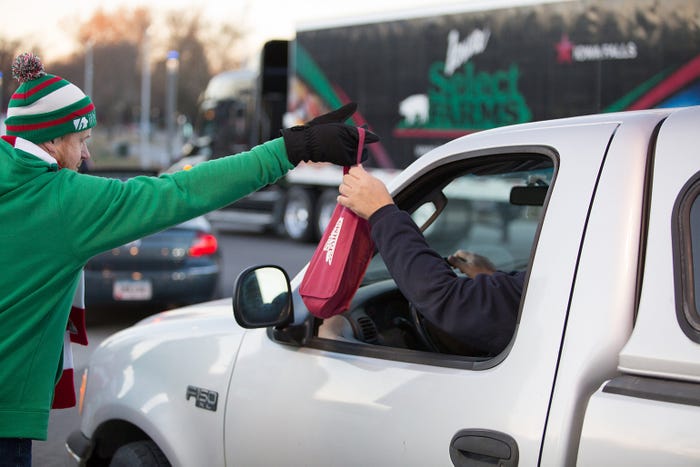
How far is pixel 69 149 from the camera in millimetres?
2596

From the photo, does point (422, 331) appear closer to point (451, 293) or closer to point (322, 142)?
point (451, 293)

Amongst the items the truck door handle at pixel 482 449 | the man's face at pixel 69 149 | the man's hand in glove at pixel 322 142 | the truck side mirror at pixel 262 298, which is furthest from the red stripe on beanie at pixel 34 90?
the truck door handle at pixel 482 449

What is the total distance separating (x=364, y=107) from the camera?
18000 millimetres

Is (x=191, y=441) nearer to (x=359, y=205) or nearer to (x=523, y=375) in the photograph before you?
(x=359, y=205)

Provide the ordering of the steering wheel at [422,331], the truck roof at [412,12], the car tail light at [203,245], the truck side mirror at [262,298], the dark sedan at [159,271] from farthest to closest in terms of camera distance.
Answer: the truck roof at [412,12]
the car tail light at [203,245]
the dark sedan at [159,271]
the steering wheel at [422,331]
the truck side mirror at [262,298]

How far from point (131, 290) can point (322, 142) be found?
22.3 ft

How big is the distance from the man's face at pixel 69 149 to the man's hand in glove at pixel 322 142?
0.59 meters

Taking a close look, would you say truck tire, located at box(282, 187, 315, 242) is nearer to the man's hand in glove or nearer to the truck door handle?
the man's hand in glove

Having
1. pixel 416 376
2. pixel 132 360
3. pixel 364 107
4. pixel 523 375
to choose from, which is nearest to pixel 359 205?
pixel 416 376

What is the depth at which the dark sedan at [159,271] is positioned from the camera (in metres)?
8.89

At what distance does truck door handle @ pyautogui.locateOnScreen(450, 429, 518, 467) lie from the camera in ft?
7.02

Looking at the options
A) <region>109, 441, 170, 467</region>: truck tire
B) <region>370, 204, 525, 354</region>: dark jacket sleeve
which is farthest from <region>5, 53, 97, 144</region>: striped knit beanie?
<region>109, 441, 170, 467</region>: truck tire

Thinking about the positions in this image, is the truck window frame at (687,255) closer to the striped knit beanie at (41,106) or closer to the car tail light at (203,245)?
the striped knit beanie at (41,106)

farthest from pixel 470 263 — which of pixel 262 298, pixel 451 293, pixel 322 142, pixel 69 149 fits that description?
pixel 69 149
